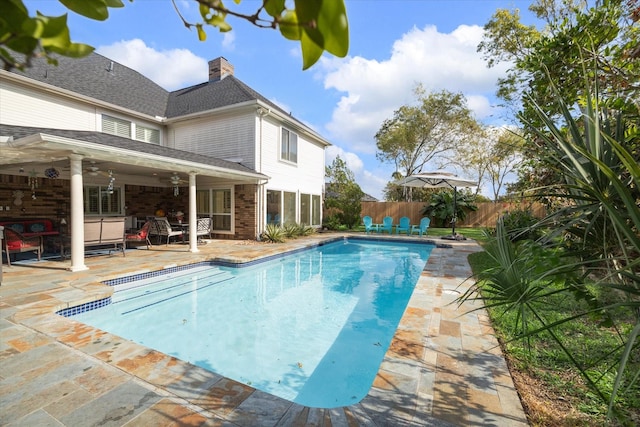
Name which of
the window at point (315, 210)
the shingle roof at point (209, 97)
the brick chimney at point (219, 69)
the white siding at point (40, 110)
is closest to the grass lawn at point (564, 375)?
the shingle roof at point (209, 97)

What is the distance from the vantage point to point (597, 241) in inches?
81.7

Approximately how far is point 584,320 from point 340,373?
393 cm

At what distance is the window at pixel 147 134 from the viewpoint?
13.9 m

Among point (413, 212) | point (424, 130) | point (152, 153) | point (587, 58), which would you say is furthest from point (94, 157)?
point (424, 130)

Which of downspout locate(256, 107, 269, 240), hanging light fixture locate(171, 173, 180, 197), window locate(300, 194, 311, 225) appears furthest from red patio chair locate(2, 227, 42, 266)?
window locate(300, 194, 311, 225)

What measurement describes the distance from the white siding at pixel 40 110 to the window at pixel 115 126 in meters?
0.43

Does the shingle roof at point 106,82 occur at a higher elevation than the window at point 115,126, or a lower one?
higher

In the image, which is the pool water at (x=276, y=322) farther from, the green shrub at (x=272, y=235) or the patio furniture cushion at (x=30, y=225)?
the patio furniture cushion at (x=30, y=225)

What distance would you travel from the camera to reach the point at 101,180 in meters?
11.9

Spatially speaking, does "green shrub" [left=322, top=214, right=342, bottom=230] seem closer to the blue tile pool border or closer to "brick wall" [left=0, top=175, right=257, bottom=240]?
the blue tile pool border

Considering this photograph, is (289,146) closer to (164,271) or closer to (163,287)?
(164,271)

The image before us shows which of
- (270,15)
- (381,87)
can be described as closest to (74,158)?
(270,15)

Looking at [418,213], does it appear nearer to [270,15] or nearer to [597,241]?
[597,241]

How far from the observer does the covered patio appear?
706 cm
